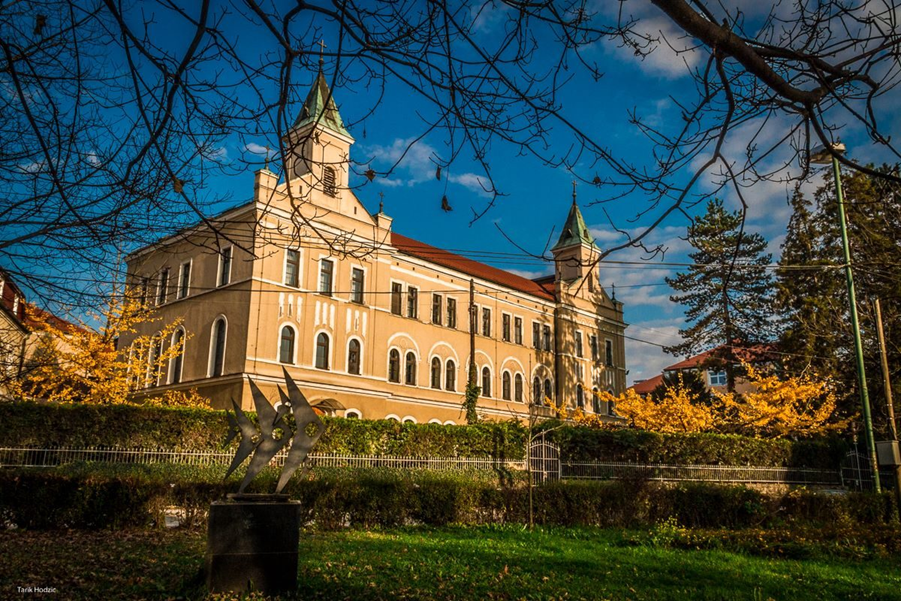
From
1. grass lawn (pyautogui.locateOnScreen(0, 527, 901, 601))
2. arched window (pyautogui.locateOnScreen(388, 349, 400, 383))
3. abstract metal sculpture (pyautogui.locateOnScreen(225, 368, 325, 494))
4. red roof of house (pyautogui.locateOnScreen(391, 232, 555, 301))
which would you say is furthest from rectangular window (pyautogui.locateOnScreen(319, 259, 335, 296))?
abstract metal sculpture (pyautogui.locateOnScreen(225, 368, 325, 494))

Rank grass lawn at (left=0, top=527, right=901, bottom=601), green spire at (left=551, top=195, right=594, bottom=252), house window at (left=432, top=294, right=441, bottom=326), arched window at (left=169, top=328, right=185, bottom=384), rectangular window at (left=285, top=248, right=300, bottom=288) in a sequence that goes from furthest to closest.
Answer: green spire at (left=551, top=195, right=594, bottom=252)
house window at (left=432, top=294, right=441, bottom=326)
arched window at (left=169, top=328, right=185, bottom=384)
rectangular window at (left=285, top=248, right=300, bottom=288)
grass lawn at (left=0, top=527, right=901, bottom=601)

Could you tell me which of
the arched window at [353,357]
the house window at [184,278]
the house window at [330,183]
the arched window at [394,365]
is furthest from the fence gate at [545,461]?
the house window at [184,278]

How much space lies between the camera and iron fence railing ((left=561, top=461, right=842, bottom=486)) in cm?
2117

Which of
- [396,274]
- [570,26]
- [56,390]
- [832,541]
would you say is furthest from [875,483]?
[56,390]

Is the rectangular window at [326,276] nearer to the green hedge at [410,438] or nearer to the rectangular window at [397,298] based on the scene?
the rectangular window at [397,298]

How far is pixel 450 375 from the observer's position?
39.0 metres

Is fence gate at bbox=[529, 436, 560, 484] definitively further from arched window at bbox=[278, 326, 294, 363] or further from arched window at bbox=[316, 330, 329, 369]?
arched window at bbox=[316, 330, 329, 369]

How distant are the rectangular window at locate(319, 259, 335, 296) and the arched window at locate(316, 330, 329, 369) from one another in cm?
201

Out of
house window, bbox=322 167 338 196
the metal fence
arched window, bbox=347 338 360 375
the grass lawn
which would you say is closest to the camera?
house window, bbox=322 167 338 196

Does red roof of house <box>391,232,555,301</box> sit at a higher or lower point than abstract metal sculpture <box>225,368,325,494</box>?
higher

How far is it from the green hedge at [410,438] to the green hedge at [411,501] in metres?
2.73

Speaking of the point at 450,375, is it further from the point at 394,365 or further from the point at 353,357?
the point at 353,357

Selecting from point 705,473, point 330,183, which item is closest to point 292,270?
point 705,473

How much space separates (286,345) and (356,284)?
5224 millimetres
